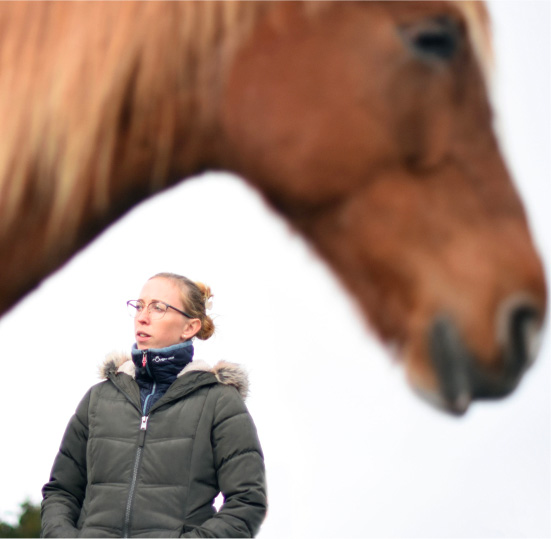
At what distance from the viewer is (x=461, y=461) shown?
0.90m

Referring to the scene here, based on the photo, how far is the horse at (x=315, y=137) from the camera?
656mm

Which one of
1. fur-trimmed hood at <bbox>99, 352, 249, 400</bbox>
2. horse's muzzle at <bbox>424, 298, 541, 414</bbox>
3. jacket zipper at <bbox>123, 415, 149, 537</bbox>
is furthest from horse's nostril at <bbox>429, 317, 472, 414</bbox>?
jacket zipper at <bbox>123, 415, 149, 537</bbox>

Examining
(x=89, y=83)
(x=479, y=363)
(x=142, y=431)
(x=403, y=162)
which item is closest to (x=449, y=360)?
(x=479, y=363)

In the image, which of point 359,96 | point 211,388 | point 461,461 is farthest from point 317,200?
point 461,461

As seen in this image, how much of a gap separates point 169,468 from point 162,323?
0.14 meters

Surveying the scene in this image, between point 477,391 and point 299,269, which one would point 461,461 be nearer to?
point 477,391

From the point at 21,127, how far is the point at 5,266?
15 centimetres

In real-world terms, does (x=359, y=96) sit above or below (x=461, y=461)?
above

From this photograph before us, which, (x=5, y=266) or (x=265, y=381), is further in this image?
(x=265, y=381)

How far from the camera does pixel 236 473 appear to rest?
2.02 feet

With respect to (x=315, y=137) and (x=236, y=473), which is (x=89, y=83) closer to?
(x=315, y=137)

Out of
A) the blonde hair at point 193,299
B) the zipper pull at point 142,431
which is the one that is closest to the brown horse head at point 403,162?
the blonde hair at point 193,299

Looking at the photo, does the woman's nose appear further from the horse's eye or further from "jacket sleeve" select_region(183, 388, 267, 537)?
the horse's eye

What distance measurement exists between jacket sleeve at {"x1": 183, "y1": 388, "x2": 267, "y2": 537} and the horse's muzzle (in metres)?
0.21
